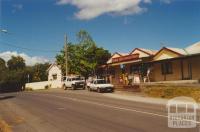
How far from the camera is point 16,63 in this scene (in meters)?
104

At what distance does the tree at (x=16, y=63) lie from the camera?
103 metres

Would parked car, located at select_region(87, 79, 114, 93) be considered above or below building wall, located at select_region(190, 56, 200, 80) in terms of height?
below

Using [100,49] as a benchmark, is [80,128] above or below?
below

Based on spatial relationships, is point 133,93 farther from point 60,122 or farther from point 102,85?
point 60,122

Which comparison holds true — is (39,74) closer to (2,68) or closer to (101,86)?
(2,68)

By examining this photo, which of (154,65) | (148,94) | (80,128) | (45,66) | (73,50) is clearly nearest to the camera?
(80,128)

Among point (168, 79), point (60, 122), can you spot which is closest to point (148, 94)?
point (168, 79)

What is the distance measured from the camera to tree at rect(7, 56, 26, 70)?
103 meters

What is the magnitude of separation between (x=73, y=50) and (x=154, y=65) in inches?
804

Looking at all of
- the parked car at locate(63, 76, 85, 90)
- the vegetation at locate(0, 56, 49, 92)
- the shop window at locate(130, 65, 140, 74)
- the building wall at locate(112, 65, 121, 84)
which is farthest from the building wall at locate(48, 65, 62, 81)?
the shop window at locate(130, 65, 140, 74)

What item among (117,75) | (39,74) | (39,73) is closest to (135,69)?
(117,75)

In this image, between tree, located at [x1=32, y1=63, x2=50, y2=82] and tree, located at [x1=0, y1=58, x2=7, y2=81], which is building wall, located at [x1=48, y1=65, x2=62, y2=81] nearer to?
tree, located at [x1=0, y1=58, x2=7, y2=81]

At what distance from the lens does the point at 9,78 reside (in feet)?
250

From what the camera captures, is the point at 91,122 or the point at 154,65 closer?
the point at 91,122
